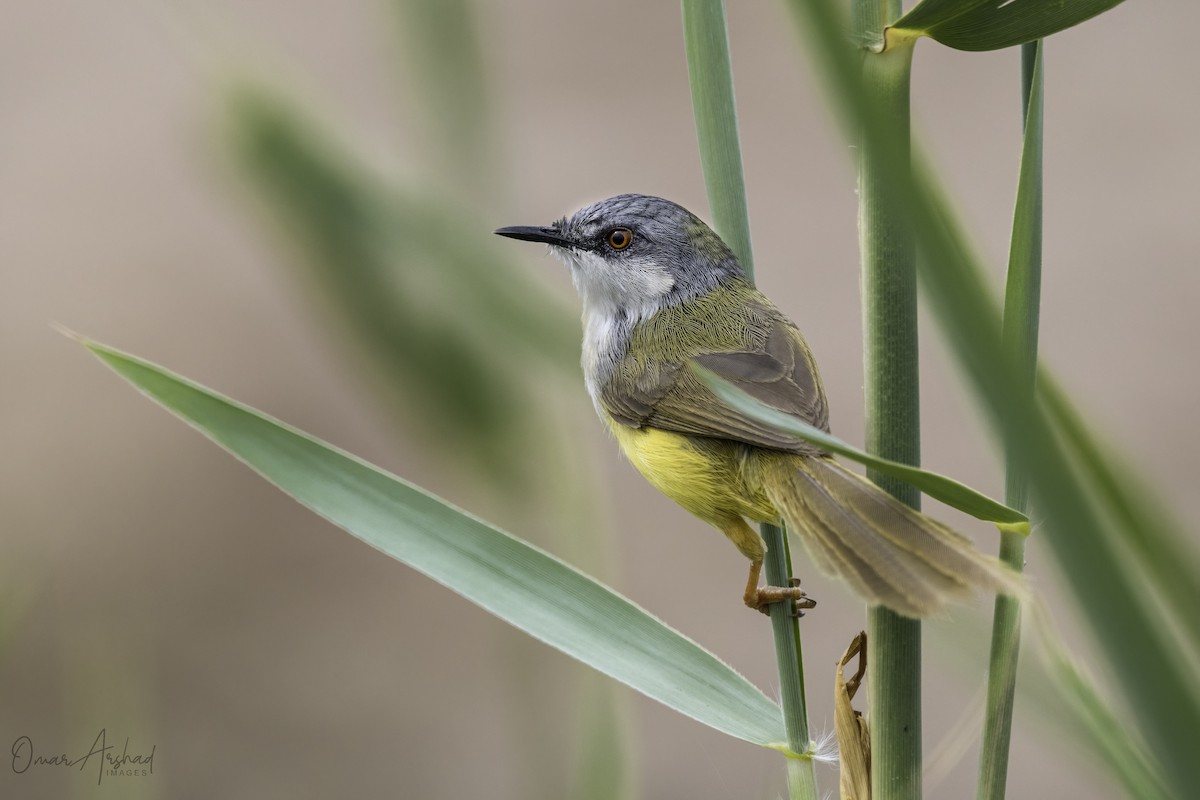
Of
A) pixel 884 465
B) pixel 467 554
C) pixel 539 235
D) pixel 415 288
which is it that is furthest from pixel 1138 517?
pixel 539 235

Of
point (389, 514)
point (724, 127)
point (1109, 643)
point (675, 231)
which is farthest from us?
point (675, 231)

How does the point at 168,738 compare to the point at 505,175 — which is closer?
the point at 505,175

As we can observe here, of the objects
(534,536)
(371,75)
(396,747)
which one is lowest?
(396,747)

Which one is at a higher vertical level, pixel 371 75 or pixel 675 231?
pixel 371 75

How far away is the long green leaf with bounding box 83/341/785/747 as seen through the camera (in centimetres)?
122

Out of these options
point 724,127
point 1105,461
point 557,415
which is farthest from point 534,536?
point 1105,461

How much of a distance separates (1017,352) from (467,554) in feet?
2.15

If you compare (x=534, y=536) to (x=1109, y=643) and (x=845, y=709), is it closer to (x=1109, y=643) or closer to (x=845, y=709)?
(x=845, y=709)

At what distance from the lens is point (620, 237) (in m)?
2.60

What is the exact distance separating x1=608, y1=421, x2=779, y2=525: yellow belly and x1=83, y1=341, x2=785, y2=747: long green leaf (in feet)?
2.00

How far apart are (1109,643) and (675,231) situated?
2.07 m

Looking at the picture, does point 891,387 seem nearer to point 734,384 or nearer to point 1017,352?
point 1017,352

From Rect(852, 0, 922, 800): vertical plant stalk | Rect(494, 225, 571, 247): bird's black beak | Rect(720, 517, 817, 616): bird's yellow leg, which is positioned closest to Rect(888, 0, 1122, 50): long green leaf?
Rect(852, 0, 922, 800): vertical plant stalk

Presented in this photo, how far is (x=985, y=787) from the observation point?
1.11 meters
